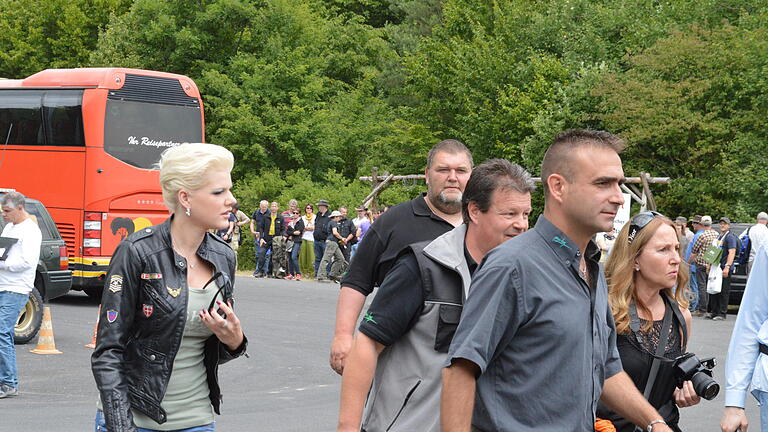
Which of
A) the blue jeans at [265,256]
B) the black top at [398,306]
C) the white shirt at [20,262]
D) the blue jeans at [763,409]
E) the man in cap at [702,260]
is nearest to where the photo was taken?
the black top at [398,306]

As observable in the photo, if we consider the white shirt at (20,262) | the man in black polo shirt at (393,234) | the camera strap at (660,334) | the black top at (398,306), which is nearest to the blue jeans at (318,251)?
the white shirt at (20,262)

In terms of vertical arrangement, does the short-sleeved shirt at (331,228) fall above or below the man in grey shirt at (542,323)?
below

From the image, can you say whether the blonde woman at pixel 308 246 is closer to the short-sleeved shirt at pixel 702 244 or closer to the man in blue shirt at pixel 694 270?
the man in blue shirt at pixel 694 270

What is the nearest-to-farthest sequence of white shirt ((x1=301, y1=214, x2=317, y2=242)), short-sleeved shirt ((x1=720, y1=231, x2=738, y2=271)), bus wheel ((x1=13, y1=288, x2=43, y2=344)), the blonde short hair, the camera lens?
1. the blonde short hair
2. the camera lens
3. bus wheel ((x1=13, y1=288, x2=43, y2=344))
4. short-sleeved shirt ((x1=720, y1=231, x2=738, y2=271))
5. white shirt ((x1=301, y1=214, x2=317, y2=242))

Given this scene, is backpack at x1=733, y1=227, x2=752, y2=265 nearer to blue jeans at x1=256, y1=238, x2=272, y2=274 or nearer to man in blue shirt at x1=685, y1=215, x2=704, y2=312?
man in blue shirt at x1=685, y1=215, x2=704, y2=312

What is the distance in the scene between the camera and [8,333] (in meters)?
10.7

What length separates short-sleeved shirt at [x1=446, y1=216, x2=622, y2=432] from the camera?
3.29 meters

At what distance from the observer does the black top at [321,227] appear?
27.8 m

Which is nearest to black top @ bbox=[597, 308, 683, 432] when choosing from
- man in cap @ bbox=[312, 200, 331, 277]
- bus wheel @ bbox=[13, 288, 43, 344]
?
bus wheel @ bbox=[13, 288, 43, 344]

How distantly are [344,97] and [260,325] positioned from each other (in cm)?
3015

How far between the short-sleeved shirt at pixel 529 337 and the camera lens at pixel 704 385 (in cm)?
147

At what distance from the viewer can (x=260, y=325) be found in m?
17.8

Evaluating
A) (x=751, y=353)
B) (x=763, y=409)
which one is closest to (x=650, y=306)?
(x=751, y=353)

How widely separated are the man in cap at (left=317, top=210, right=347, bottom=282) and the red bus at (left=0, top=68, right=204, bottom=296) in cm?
632
